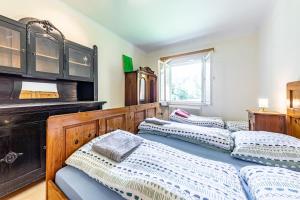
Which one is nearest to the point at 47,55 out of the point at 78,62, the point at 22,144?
the point at 78,62

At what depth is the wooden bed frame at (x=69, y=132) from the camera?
3.44 ft

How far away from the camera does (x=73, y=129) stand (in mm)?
1222

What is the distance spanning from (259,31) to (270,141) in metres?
2.73

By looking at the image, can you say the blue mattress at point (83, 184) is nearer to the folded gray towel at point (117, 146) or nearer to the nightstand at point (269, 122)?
the folded gray towel at point (117, 146)

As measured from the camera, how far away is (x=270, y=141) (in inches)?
49.2

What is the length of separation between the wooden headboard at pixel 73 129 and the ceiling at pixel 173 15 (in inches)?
67.0

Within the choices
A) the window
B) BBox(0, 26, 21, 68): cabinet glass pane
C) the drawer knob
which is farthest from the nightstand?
BBox(0, 26, 21, 68): cabinet glass pane

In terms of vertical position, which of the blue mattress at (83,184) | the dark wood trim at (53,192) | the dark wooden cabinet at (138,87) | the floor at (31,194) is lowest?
the floor at (31,194)

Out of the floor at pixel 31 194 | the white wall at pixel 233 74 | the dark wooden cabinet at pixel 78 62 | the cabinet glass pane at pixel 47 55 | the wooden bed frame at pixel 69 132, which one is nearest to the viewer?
the wooden bed frame at pixel 69 132

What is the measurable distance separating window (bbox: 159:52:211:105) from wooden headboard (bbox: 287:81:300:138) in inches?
72.3

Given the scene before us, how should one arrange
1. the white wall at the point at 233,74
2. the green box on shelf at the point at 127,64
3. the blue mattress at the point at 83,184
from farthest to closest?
the green box on shelf at the point at 127,64, the white wall at the point at 233,74, the blue mattress at the point at 83,184

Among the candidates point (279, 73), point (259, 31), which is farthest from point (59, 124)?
point (259, 31)

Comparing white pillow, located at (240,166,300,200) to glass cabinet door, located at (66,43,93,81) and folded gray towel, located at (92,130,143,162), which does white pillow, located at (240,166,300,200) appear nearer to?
folded gray towel, located at (92,130,143,162)

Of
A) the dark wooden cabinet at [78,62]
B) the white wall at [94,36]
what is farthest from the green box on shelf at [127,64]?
the dark wooden cabinet at [78,62]
